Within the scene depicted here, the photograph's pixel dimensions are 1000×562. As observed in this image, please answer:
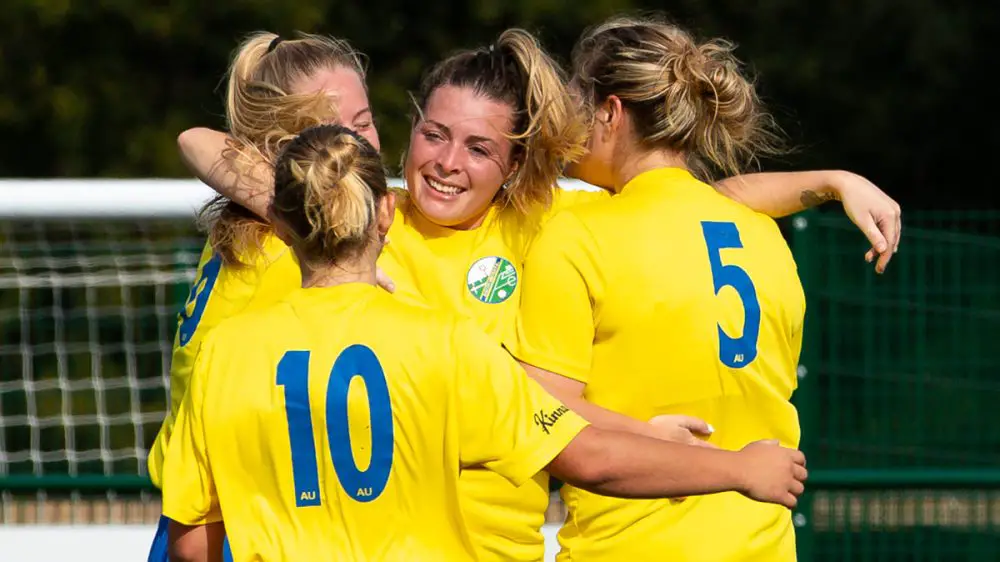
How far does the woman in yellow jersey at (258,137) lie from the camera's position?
10.0 ft

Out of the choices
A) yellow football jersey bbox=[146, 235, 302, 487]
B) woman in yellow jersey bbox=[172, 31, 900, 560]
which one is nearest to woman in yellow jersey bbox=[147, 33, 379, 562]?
yellow football jersey bbox=[146, 235, 302, 487]

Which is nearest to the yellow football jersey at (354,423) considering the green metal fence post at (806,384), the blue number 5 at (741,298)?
the blue number 5 at (741,298)

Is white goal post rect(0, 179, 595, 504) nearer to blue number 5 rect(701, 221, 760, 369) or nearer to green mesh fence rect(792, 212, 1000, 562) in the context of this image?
green mesh fence rect(792, 212, 1000, 562)

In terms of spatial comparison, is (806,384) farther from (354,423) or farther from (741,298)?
(354,423)

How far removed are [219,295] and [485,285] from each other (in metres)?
0.56

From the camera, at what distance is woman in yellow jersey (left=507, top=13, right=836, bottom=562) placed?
2988mm

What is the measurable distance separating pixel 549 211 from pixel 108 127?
929 centimetres

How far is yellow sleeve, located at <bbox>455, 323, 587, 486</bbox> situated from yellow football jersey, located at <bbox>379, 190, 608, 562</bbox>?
0.49 m

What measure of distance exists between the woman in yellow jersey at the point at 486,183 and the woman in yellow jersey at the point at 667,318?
0.15 meters

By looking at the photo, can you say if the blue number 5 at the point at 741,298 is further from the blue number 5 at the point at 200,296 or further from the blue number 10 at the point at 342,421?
the blue number 5 at the point at 200,296

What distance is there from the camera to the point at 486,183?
331cm

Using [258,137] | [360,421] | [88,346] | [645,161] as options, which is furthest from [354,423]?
[88,346]

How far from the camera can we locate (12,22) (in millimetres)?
12016

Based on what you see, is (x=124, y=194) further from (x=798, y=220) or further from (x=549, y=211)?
(x=798, y=220)
